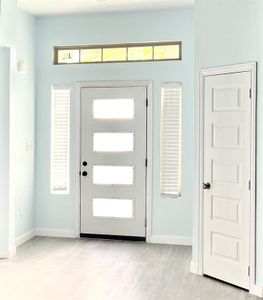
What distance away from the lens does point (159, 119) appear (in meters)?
6.25

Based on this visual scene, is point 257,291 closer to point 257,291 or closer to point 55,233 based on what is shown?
point 257,291

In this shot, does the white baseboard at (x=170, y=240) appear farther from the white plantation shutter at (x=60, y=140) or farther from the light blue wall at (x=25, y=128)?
the light blue wall at (x=25, y=128)

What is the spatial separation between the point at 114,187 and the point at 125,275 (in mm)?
1749

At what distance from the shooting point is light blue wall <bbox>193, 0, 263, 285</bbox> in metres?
4.38

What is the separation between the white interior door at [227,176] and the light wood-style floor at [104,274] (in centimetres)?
24

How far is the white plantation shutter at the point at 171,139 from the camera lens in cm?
621

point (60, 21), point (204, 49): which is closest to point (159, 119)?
point (204, 49)

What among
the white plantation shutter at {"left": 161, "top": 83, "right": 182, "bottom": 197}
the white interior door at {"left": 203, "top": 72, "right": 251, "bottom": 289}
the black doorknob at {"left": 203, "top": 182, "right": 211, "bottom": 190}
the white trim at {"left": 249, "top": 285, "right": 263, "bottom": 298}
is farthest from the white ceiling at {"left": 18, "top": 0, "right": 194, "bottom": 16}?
the white trim at {"left": 249, "top": 285, "right": 263, "bottom": 298}

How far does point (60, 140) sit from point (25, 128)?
538mm

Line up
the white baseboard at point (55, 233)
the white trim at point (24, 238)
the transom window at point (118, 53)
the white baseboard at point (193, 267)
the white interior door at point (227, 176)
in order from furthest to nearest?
the white baseboard at point (55, 233) < the transom window at point (118, 53) < the white trim at point (24, 238) < the white baseboard at point (193, 267) < the white interior door at point (227, 176)

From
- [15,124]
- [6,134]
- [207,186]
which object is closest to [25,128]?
[15,124]

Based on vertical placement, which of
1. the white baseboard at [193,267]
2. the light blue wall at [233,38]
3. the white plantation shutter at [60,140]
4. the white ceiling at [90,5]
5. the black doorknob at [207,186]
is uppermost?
the white ceiling at [90,5]

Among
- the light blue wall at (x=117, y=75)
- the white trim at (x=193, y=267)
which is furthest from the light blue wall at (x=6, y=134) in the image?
the white trim at (x=193, y=267)

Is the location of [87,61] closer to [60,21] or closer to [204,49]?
[60,21]
